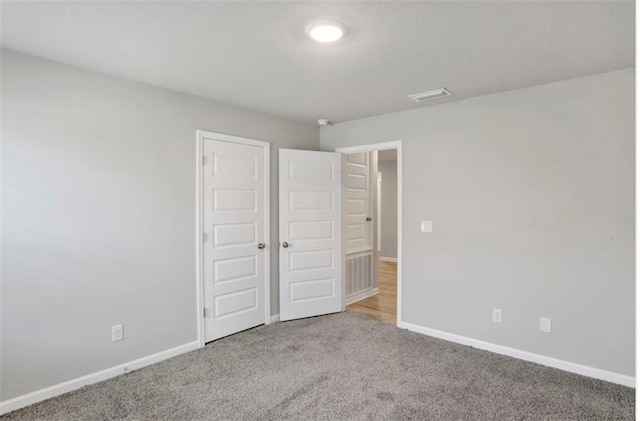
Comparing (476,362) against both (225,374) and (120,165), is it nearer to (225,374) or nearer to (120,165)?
(225,374)

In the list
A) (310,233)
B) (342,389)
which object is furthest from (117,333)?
(310,233)

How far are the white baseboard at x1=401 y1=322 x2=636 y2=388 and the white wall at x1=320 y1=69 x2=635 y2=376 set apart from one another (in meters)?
0.04

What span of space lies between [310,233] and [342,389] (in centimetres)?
191

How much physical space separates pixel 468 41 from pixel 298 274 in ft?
9.39

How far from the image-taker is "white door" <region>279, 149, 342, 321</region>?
3.97 metres

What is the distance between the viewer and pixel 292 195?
3.99m

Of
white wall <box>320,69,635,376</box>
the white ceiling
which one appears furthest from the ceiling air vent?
Answer: white wall <box>320,69,635,376</box>

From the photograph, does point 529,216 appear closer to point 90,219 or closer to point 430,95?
point 430,95

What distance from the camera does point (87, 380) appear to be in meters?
2.57

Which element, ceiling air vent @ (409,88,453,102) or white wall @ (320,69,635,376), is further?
ceiling air vent @ (409,88,453,102)

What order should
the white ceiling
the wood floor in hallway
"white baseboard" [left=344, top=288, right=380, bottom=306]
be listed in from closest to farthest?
the white ceiling, the wood floor in hallway, "white baseboard" [left=344, top=288, right=380, bottom=306]

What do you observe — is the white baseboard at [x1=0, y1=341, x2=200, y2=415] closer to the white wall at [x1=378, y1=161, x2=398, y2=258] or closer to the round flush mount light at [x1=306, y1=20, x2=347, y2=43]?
the round flush mount light at [x1=306, y1=20, x2=347, y2=43]

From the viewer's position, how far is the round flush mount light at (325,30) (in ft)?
6.20

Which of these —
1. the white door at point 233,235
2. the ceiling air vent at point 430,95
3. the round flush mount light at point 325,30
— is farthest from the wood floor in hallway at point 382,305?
the round flush mount light at point 325,30
